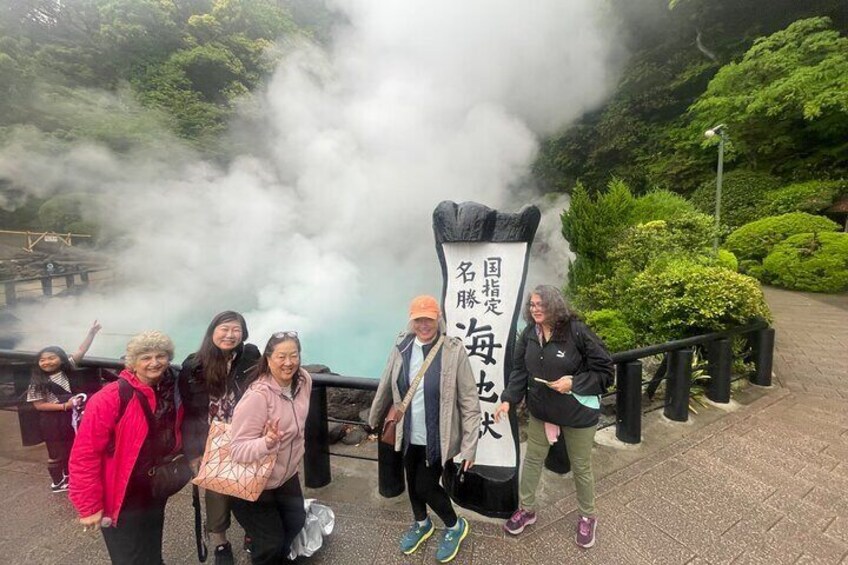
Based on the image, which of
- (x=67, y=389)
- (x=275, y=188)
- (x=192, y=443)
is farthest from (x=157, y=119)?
(x=192, y=443)

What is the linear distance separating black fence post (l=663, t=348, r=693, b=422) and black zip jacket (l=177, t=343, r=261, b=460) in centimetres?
383

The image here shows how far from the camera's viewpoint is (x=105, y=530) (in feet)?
5.66

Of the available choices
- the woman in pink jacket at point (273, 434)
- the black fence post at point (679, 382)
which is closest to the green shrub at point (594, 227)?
the black fence post at point (679, 382)

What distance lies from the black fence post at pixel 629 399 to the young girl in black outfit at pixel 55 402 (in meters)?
4.26

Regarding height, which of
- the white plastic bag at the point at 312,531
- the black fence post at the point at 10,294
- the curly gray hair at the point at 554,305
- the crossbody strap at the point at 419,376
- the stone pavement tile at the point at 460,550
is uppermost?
the curly gray hair at the point at 554,305

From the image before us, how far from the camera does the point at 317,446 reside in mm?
2877

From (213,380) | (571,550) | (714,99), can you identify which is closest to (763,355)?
(571,550)

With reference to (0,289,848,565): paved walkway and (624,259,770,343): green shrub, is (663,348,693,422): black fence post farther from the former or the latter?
(624,259,770,343): green shrub

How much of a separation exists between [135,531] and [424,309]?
1.70 metres

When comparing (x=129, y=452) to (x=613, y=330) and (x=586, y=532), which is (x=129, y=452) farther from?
(x=613, y=330)

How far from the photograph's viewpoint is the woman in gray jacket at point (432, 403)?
6.62ft

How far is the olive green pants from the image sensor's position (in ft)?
7.07

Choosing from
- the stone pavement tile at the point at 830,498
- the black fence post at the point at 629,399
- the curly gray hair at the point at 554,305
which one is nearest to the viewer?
the curly gray hair at the point at 554,305

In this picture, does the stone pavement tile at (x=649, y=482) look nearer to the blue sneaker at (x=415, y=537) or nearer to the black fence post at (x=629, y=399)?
the black fence post at (x=629, y=399)
